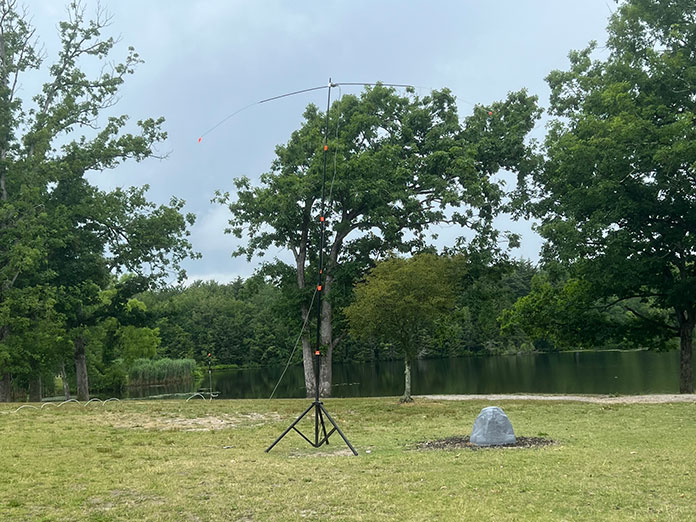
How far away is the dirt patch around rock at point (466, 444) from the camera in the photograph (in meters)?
9.72

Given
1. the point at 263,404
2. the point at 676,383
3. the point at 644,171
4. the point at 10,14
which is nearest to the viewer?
the point at 263,404

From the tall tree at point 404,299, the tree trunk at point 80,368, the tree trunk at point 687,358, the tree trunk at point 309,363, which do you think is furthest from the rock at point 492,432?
the tree trunk at point 80,368

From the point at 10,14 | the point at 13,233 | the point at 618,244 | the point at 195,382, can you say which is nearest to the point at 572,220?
the point at 618,244

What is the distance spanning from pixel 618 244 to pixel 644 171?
8.79 feet

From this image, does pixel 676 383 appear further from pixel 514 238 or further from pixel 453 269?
pixel 453 269

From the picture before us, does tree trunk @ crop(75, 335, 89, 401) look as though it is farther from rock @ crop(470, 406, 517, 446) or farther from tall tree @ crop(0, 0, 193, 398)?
rock @ crop(470, 406, 517, 446)

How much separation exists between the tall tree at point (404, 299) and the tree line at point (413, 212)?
0.07 m

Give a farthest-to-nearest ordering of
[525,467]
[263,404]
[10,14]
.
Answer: [10,14]
[263,404]
[525,467]

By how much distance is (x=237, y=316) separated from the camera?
85750 millimetres

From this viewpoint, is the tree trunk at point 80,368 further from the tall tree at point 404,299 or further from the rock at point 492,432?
the rock at point 492,432

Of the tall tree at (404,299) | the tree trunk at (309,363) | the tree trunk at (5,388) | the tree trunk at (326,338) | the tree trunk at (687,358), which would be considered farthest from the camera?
the tree trunk at (309,363)

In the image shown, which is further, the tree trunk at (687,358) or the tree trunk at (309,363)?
the tree trunk at (309,363)

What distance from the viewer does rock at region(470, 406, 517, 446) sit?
32.2 ft

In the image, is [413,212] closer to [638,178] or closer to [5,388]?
[638,178]
